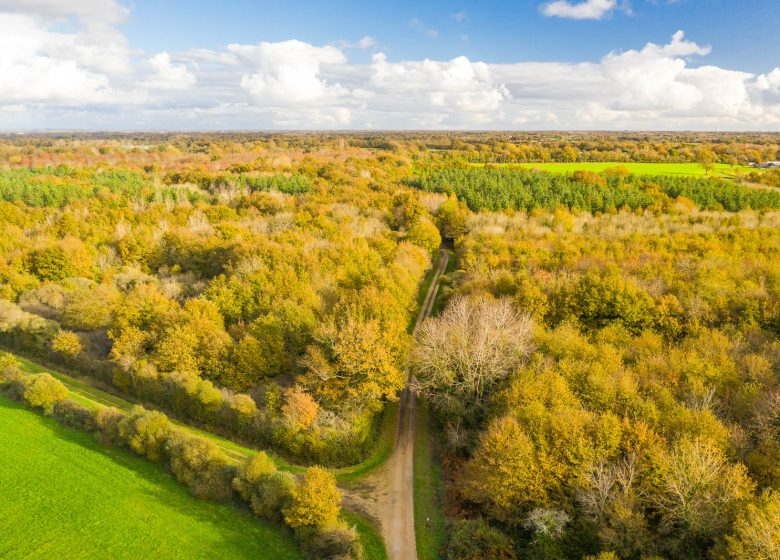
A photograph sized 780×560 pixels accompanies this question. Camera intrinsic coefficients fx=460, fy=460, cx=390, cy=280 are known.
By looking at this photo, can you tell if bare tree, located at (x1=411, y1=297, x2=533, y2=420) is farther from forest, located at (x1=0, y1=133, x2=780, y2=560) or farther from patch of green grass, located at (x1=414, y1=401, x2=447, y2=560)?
patch of green grass, located at (x1=414, y1=401, x2=447, y2=560)

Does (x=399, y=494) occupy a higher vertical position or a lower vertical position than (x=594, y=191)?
lower

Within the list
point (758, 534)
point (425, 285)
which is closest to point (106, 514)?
point (758, 534)

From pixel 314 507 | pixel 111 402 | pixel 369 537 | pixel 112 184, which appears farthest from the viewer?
pixel 112 184

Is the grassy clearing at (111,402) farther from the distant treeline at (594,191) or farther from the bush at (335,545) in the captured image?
the distant treeline at (594,191)

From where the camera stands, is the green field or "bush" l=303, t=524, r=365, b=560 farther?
the green field

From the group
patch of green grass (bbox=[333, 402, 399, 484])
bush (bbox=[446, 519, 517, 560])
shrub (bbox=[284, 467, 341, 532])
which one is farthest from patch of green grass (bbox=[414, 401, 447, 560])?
shrub (bbox=[284, 467, 341, 532])

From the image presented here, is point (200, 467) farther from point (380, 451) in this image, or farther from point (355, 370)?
point (380, 451)

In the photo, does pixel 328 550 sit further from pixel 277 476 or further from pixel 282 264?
pixel 282 264
